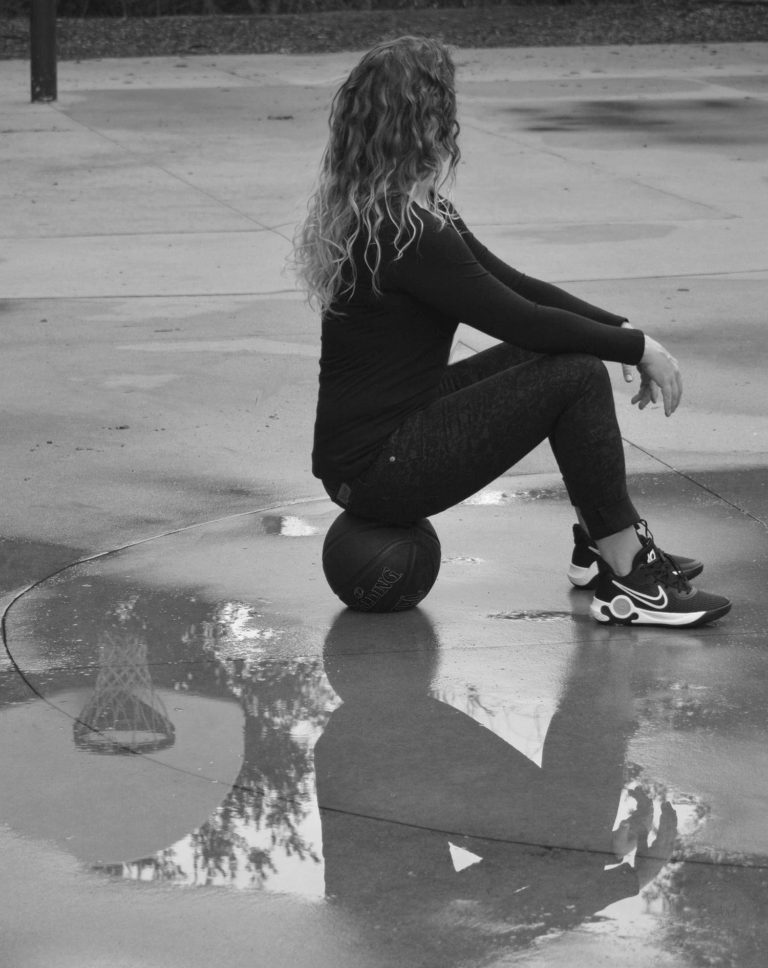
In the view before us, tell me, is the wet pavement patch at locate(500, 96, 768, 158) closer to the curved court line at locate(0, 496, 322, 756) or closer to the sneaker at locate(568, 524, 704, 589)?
the curved court line at locate(0, 496, 322, 756)

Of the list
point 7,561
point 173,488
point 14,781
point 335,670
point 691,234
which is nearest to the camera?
point 14,781

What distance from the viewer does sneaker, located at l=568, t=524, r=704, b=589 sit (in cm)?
446

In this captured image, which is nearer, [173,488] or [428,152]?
[428,152]

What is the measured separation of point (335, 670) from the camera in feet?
13.1

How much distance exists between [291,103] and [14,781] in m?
12.1

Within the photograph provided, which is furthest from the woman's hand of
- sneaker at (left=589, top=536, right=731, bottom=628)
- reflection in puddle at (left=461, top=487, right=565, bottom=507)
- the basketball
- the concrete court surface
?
reflection in puddle at (left=461, top=487, right=565, bottom=507)

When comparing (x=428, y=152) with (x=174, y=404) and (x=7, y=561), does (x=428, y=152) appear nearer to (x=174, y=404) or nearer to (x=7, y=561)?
(x=7, y=561)

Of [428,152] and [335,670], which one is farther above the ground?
[428,152]

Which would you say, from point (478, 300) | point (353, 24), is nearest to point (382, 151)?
point (478, 300)

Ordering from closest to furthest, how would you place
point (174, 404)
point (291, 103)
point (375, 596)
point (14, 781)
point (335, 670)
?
1. point (14, 781)
2. point (335, 670)
3. point (375, 596)
4. point (174, 404)
5. point (291, 103)

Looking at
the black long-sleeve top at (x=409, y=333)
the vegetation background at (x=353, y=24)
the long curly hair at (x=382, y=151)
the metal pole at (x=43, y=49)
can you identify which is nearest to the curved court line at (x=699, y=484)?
the black long-sleeve top at (x=409, y=333)

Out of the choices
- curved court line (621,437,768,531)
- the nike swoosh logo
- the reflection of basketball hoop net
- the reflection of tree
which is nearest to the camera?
the reflection of tree

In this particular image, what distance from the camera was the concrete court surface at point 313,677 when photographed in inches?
114

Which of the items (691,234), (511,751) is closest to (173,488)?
(511,751)
